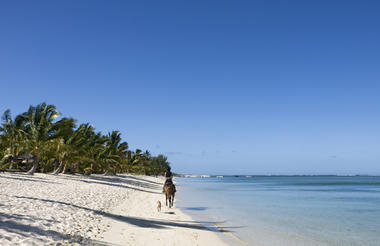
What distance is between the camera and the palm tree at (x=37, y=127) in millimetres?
26359

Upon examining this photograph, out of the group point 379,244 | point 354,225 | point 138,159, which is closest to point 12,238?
point 379,244

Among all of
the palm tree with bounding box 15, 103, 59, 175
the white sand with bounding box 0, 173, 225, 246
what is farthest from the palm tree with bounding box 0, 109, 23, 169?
the white sand with bounding box 0, 173, 225, 246

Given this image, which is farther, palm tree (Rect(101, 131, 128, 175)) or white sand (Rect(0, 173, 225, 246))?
palm tree (Rect(101, 131, 128, 175))

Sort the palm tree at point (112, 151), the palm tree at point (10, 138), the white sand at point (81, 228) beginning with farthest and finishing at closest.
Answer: the palm tree at point (112, 151) → the palm tree at point (10, 138) → the white sand at point (81, 228)

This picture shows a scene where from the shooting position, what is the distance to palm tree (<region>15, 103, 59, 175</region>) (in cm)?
2636

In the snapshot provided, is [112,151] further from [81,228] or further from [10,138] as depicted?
[81,228]

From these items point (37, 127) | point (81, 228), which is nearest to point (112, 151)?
point (37, 127)

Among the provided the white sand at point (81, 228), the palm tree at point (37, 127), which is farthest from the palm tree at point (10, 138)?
the white sand at point (81, 228)

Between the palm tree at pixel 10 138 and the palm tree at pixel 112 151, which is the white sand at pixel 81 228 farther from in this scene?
the palm tree at pixel 112 151

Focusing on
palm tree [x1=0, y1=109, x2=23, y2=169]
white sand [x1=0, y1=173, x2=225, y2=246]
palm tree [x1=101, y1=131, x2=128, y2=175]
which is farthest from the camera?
palm tree [x1=101, y1=131, x2=128, y2=175]

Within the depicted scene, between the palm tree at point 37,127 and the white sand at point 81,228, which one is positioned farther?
the palm tree at point 37,127

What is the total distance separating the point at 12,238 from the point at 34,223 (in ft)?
5.47

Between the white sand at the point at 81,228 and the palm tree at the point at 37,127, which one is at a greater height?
the palm tree at the point at 37,127

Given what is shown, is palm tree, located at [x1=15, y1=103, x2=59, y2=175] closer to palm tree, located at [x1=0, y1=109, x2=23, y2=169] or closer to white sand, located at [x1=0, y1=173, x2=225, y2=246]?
palm tree, located at [x1=0, y1=109, x2=23, y2=169]
